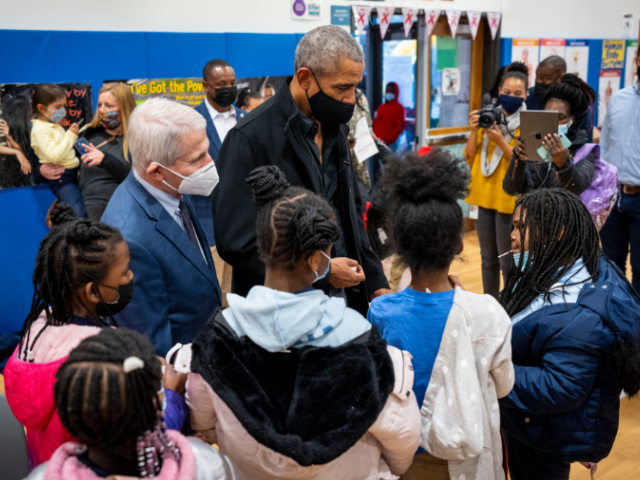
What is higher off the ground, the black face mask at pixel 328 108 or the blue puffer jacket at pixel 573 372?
the black face mask at pixel 328 108

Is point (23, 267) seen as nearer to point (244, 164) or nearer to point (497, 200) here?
point (244, 164)

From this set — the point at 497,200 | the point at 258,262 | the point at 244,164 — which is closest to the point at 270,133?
the point at 244,164

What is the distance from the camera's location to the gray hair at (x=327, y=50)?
6.69 feet

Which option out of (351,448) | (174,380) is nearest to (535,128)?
(351,448)

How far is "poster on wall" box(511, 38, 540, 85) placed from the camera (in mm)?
7109

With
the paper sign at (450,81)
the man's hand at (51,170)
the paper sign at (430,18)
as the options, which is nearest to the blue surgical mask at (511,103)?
the paper sign at (430,18)

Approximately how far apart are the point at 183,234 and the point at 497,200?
2570 millimetres

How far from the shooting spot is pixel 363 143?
4793 millimetres

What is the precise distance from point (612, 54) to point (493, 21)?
2576mm

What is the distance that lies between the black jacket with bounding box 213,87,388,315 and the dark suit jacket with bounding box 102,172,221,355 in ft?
0.54

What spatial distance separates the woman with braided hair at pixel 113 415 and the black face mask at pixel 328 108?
1184mm

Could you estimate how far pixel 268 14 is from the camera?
5.26 meters

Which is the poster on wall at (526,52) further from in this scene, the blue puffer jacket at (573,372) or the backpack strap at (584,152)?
the blue puffer jacket at (573,372)

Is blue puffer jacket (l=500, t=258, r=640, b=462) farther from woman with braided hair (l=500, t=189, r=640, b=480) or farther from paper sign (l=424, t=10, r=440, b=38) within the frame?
paper sign (l=424, t=10, r=440, b=38)
